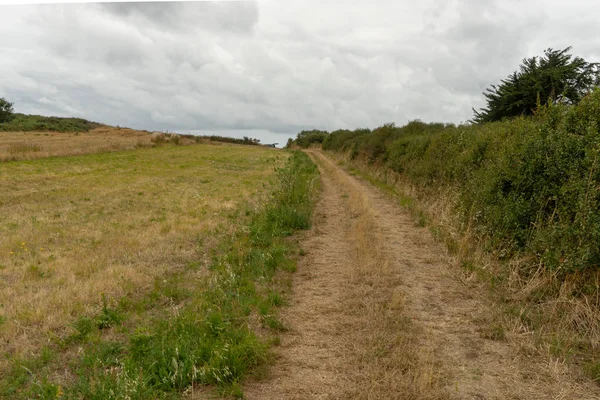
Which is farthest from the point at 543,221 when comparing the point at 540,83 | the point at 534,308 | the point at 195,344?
the point at 540,83

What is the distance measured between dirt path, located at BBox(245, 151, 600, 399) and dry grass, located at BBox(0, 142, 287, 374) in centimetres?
317

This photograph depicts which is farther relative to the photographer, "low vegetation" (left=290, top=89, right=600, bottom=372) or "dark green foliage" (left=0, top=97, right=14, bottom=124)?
"dark green foliage" (left=0, top=97, right=14, bottom=124)

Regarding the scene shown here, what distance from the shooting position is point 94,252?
30.3 feet

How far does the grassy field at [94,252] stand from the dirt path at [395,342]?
2279 mm

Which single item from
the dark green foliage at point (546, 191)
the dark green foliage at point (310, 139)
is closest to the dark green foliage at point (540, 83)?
the dark green foliage at point (546, 191)

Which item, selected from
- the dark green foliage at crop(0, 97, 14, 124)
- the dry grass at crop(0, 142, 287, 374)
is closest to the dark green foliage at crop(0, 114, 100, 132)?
the dark green foliage at crop(0, 97, 14, 124)

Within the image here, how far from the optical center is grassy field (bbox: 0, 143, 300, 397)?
Result: 562 centimetres

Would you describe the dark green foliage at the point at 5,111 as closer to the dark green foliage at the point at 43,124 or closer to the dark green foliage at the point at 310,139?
the dark green foliage at the point at 43,124

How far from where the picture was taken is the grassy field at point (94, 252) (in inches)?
221

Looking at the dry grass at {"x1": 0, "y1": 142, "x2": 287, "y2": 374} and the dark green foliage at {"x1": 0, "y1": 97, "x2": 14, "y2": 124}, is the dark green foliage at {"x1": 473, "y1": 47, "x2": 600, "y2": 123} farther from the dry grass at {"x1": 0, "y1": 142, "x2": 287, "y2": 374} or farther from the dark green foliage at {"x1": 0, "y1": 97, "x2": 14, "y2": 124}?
the dark green foliage at {"x1": 0, "y1": 97, "x2": 14, "y2": 124}

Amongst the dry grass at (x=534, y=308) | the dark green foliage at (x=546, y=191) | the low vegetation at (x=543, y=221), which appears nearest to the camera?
the dry grass at (x=534, y=308)

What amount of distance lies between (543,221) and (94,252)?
9.35 meters

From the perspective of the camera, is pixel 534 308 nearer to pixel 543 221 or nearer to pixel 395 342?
pixel 543 221

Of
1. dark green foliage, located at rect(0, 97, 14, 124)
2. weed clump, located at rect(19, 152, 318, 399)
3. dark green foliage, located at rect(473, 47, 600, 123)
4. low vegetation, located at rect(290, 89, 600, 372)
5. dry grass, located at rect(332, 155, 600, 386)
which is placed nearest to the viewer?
weed clump, located at rect(19, 152, 318, 399)
